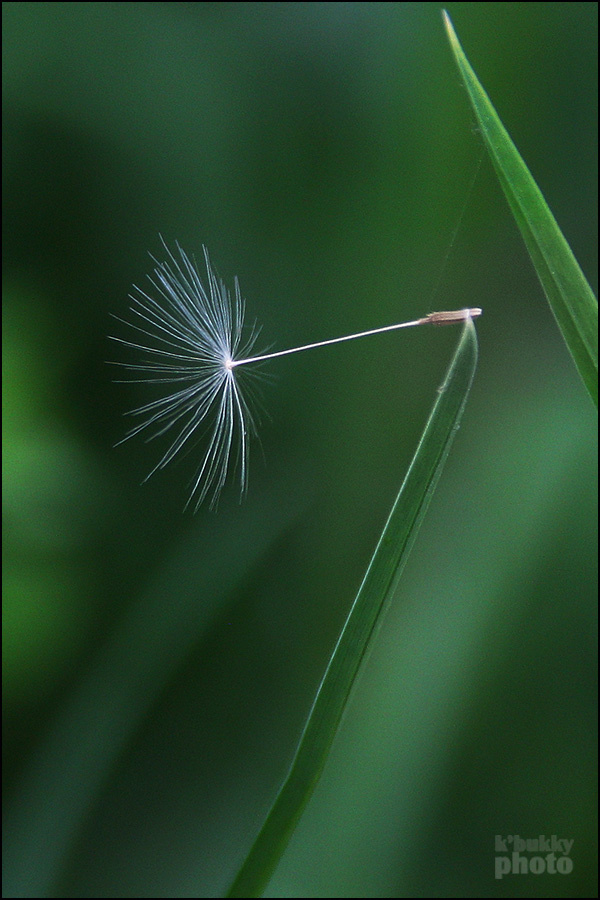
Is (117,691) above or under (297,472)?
under

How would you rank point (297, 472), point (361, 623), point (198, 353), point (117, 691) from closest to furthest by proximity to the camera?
point (361, 623) → point (198, 353) → point (117, 691) → point (297, 472)

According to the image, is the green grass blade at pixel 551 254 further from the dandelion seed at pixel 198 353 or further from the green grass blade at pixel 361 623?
the dandelion seed at pixel 198 353

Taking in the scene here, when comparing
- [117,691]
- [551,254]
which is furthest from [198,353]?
[117,691]

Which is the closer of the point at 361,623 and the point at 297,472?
the point at 361,623

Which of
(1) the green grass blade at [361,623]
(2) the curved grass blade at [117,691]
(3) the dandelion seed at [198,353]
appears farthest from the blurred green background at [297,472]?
(1) the green grass blade at [361,623]

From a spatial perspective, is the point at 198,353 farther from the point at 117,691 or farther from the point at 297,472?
the point at 117,691

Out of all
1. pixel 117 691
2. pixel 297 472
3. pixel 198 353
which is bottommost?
pixel 117 691

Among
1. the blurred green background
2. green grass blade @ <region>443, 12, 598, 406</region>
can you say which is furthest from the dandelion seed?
the blurred green background
